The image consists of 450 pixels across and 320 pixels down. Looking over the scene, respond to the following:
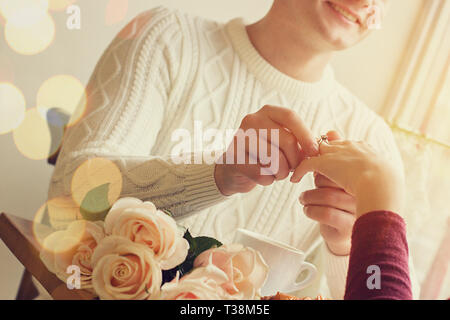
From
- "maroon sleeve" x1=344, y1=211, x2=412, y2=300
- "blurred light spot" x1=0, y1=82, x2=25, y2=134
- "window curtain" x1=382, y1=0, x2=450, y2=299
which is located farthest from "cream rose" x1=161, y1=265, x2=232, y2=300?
"window curtain" x1=382, y1=0, x2=450, y2=299

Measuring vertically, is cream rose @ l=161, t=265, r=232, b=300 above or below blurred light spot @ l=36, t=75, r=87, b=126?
below

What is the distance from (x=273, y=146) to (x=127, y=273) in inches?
10.3

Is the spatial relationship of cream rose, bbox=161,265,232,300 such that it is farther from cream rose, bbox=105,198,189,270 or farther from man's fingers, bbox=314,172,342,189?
man's fingers, bbox=314,172,342,189

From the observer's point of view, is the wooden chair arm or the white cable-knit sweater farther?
the white cable-knit sweater

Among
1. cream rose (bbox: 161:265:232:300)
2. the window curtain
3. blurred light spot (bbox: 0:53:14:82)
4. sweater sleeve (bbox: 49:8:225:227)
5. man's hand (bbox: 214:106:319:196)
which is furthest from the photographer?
the window curtain

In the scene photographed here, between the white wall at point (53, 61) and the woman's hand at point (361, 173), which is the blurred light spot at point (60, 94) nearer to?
the white wall at point (53, 61)

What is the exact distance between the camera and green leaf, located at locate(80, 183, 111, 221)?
427 mm

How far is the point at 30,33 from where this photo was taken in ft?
3.58

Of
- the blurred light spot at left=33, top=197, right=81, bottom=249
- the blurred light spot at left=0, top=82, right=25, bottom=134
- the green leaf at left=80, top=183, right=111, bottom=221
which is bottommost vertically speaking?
the blurred light spot at left=33, top=197, right=81, bottom=249

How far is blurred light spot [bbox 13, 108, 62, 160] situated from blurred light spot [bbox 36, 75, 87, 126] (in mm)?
24

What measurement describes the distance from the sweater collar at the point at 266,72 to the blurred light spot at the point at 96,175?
1.30ft

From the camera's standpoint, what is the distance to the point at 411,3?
137 centimetres

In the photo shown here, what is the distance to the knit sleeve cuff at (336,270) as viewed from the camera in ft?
2.30

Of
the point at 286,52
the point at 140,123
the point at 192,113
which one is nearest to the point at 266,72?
the point at 286,52
